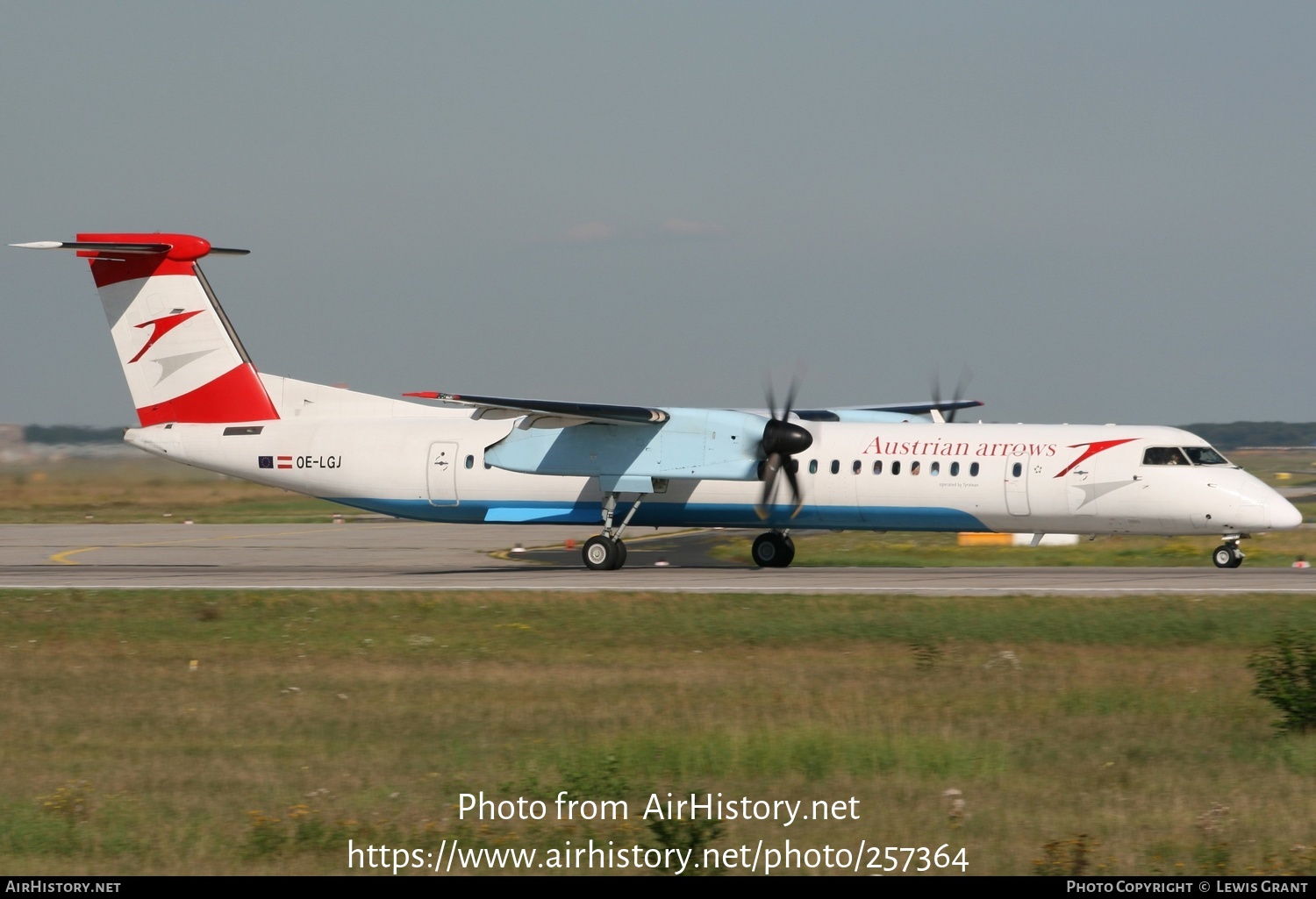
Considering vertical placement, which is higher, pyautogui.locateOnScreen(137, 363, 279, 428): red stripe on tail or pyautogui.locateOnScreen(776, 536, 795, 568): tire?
pyautogui.locateOnScreen(137, 363, 279, 428): red stripe on tail

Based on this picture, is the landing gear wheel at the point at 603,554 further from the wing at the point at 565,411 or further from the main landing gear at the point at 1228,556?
the main landing gear at the point at 1228,556

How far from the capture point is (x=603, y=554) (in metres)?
28.5

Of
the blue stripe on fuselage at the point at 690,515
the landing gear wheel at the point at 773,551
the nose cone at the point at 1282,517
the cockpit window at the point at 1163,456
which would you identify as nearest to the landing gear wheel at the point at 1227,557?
the nose cone at the point at 1282,517

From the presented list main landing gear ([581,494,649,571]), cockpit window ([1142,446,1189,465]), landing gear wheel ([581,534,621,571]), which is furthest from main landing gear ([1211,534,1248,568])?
landing gear wheel ([581,534,621,571])

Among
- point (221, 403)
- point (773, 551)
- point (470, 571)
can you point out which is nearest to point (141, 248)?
point (221, 403)

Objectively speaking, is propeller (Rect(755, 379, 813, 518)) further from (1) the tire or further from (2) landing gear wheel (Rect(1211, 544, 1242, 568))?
(2) landing gear wheel (Rect(1211, 544, 1242, 568))

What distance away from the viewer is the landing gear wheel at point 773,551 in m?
29.8

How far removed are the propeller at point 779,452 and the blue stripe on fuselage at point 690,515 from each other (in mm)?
290

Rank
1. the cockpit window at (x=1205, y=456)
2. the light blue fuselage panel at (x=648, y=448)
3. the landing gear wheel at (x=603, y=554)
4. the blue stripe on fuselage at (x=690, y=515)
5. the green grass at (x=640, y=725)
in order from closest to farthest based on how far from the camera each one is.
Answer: the green grass at (x=640, y=725) < the cockpit window at (x=1205, y=456) < the blue stripe on fuselage at (x=690, y=515) < the light blue fuselage panel at (x=648, y=448) < the landing gear wheel at (x=603, y=554)

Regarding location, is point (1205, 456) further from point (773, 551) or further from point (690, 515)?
point (690, 515)

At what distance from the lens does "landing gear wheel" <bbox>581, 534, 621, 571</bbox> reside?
93.5ft

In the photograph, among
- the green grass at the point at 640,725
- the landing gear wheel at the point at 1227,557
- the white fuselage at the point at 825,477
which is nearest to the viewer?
the green grass at the point at 640,725

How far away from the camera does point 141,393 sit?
98.7ft

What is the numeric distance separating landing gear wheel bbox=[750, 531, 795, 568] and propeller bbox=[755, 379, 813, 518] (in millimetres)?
1590
